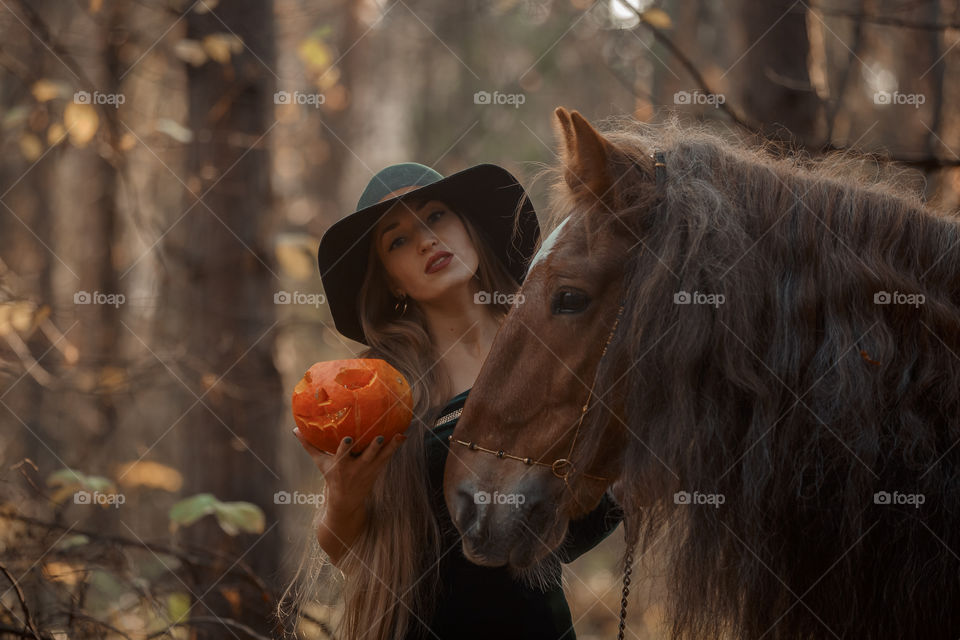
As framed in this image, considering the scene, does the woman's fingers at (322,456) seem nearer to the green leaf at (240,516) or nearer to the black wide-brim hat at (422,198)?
the black wide-brim hat at (422,198)

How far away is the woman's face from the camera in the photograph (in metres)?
2.86

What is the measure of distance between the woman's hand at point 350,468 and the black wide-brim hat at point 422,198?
70 centimetres

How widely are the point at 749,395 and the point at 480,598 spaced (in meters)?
1.22

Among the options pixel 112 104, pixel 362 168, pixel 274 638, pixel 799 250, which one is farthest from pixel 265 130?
pixel 362 168

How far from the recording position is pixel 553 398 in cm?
223

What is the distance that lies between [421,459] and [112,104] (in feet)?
11.2

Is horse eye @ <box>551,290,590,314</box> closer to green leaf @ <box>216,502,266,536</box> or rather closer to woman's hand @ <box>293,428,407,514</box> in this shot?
woman's hand @ <box>293,428,407,514</box>

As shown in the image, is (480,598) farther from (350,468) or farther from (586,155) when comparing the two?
(586,155)

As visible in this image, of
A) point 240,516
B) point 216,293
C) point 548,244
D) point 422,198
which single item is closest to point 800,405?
point 548,244

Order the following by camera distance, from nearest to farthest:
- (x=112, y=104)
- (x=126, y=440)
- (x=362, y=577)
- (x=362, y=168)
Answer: (x=362, y=577) → (x=112, y=104) → (x=126, y=440) → (x=362, y=168)

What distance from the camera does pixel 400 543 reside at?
8.63 ft

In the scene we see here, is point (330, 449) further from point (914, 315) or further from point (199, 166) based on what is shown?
point (199, 166)

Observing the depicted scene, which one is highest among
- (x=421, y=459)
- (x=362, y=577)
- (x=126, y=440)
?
(x=421, y=459)

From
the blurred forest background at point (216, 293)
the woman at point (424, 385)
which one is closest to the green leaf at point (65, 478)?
the blurred forest background at point (216, 293)
